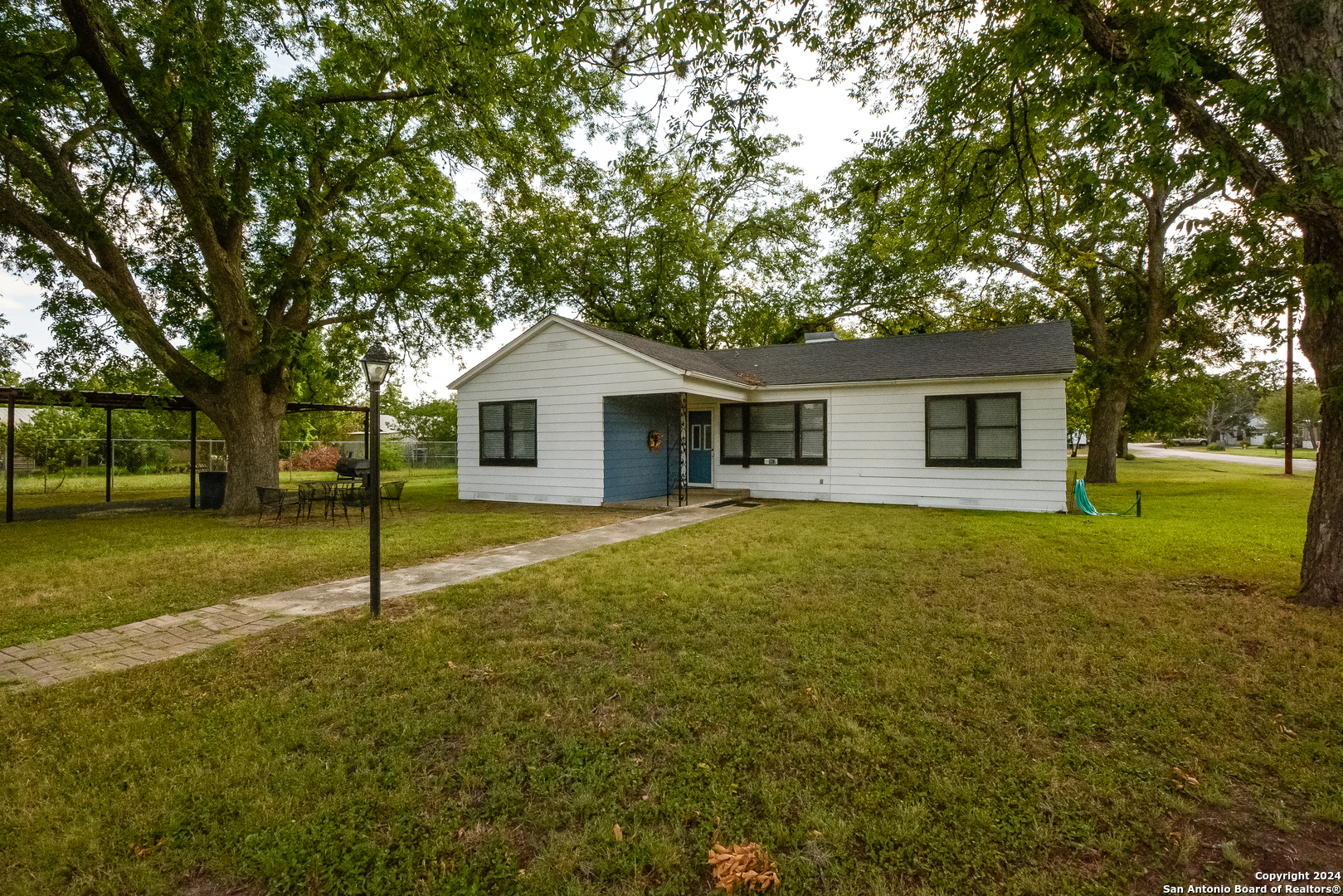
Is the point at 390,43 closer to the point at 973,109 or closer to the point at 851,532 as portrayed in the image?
the point at 973,109

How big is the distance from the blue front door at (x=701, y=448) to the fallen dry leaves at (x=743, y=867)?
12.9 metres

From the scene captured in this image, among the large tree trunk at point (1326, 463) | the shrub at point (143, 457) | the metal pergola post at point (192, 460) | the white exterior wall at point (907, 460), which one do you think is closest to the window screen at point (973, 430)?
the white exterior wall at point (907, 460)

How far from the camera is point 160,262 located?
12.5m

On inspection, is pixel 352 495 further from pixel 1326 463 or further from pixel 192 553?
A: pixel 1326 463

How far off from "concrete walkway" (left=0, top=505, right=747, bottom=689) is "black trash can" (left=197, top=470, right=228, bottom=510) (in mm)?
9735

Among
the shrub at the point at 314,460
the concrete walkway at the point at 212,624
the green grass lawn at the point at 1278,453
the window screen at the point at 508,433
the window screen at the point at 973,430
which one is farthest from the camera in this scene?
the green grass lawn at the point at 1278,453

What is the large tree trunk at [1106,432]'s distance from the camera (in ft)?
57.3

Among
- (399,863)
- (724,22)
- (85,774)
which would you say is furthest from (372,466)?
(724,22)

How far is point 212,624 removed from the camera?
503cm

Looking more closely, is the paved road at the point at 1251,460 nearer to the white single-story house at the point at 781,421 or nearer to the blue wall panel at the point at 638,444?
the white single-story house at the point at 781,421

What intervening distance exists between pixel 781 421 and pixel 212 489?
1323 cm

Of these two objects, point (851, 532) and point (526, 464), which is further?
point (526, 464)

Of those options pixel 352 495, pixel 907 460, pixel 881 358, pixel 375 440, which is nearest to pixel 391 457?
pixel 352 495

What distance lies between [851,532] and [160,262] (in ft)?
48.4
